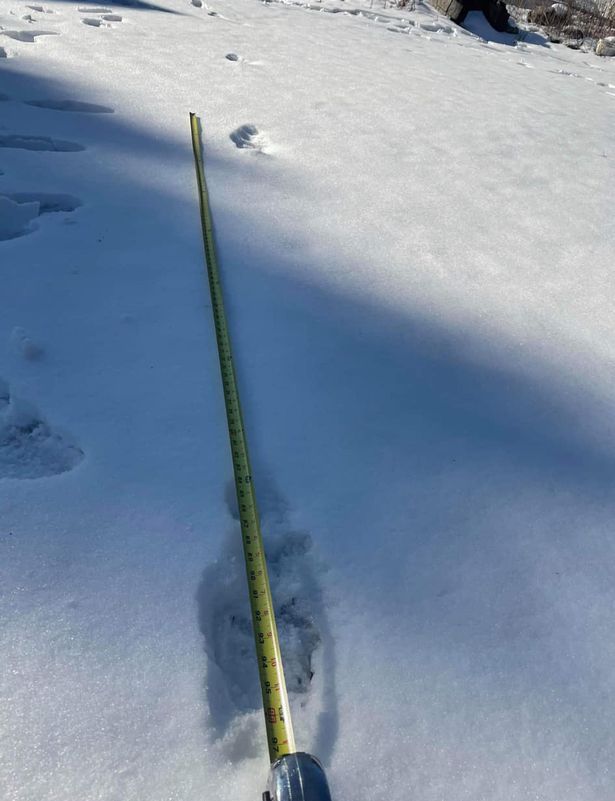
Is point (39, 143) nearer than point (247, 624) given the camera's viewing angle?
No

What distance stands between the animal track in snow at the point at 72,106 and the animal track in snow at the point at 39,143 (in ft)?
1.81

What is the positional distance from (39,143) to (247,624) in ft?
9.22

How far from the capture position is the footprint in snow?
114cm

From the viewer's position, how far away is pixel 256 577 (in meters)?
1.31

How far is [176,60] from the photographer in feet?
15.3

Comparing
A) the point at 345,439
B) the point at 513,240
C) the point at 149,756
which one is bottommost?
the point at 149,756

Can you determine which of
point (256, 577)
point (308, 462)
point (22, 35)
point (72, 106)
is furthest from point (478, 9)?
point (256, 577)

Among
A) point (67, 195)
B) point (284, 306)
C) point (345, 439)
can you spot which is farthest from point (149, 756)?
point (67, 195)

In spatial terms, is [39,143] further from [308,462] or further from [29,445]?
[308,462]

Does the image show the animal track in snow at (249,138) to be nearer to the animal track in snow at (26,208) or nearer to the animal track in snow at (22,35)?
the animal track in snow at (26,208)

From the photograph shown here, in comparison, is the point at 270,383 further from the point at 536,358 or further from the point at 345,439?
the point at 536,358

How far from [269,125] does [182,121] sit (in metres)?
0.54

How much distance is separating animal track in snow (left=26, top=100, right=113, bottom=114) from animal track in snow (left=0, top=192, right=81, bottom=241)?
1216 millimetres

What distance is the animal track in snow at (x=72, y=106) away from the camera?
3.53 meters
